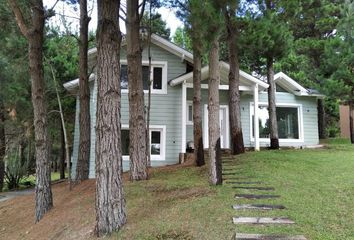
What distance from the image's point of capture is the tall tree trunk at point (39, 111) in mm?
8891

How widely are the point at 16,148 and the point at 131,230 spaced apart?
15938 mm

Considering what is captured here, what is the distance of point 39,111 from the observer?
8.97m

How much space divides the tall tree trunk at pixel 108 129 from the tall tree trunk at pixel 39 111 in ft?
11.2

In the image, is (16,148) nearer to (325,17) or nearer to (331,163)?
(331,163)

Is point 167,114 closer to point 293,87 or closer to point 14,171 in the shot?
point 293,87

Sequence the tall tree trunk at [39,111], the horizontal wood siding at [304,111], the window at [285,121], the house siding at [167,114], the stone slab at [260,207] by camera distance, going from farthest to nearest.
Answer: the window at [285,121] < the horizontal wood siding at [304,111] < the house siding at [167,114] < the tall tree trunk at [39,111] < the stone slab at [260,207]

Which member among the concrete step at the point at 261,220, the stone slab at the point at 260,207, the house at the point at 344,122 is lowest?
the concrete step at the point at 261,220

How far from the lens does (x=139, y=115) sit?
33.8ft

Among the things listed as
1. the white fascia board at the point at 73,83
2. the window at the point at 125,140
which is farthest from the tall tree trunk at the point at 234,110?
the white fascia board at the point at 73,83

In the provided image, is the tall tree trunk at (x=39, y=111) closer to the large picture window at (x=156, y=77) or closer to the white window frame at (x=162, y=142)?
the large picture window at (x=156, y=77)

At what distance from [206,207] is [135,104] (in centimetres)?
479

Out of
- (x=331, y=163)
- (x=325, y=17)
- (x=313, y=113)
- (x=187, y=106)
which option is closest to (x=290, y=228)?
(x=331, y=163)

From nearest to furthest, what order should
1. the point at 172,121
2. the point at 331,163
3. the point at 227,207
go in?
the point at 227,207, the point at 331,163, the point at 172,121

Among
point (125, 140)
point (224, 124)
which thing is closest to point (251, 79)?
point (224, 124)
